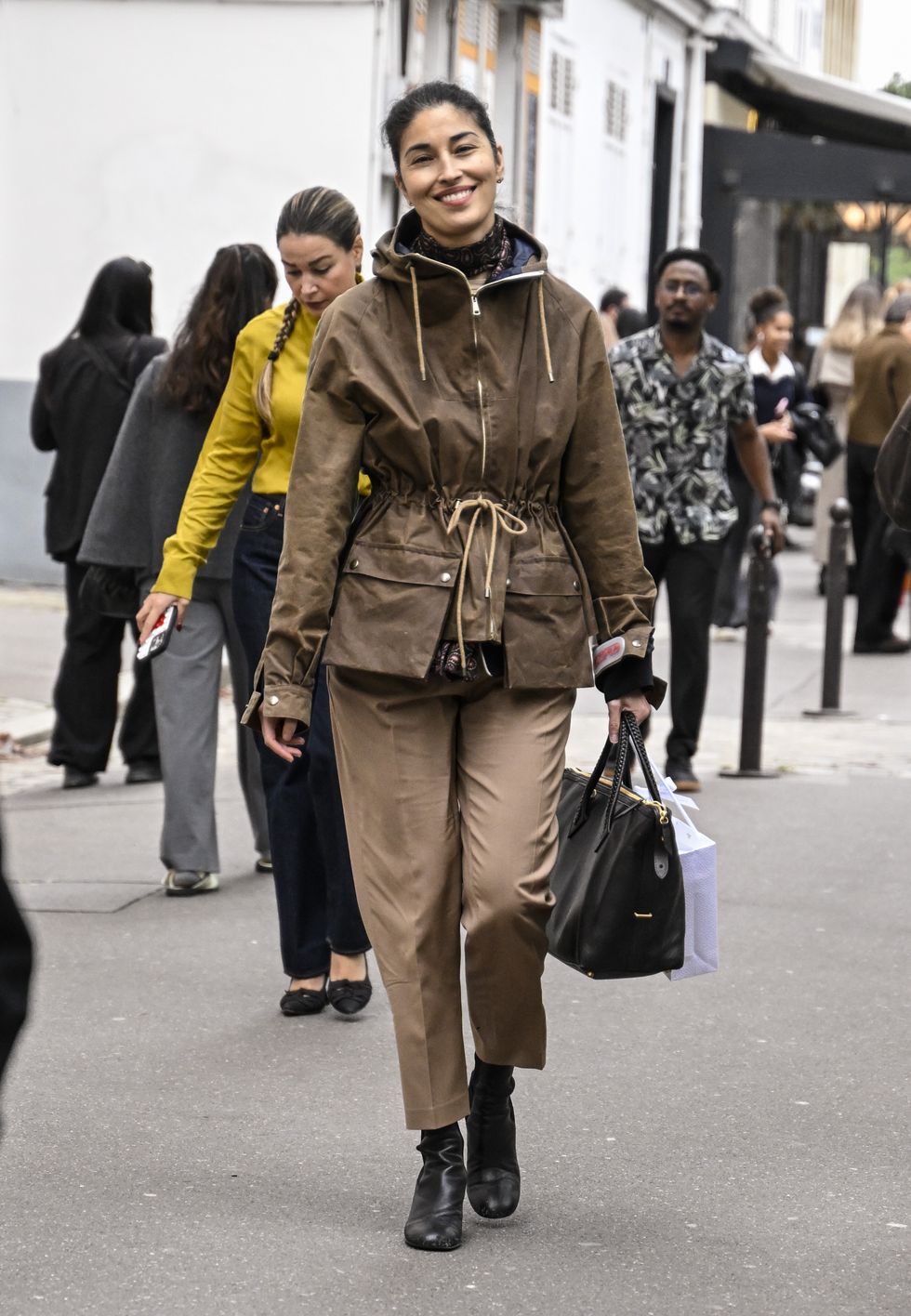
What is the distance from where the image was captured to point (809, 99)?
98.2 ft

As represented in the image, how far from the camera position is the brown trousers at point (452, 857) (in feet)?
13.3

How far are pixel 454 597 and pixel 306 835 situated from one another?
5.78 feet

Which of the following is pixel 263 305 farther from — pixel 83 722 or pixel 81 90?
pixel 81 90

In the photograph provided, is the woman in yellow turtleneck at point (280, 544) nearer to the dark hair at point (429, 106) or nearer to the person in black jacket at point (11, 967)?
the dark hair at point (429, 106)

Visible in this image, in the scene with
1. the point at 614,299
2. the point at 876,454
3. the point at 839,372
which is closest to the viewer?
the point at 876,454

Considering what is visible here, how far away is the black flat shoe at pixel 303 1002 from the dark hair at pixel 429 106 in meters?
2.34

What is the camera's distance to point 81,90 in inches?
615

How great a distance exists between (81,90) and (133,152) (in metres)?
0.57

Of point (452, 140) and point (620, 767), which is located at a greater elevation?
point (452, 140)

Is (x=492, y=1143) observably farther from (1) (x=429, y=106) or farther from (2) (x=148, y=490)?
(2) (x=148, y=490)

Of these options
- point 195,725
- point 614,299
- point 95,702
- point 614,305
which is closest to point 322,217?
point 195,725

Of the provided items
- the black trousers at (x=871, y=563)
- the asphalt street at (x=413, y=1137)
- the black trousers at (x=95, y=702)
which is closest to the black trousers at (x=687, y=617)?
the asphalt street at (x=413, y=1137)

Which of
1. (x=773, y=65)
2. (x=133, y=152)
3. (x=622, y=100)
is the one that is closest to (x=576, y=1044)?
(x=133, y=152)

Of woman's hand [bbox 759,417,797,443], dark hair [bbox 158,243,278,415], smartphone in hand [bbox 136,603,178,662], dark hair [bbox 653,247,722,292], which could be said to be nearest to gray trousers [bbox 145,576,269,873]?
dark hair [bbox 158,243,278,415]
